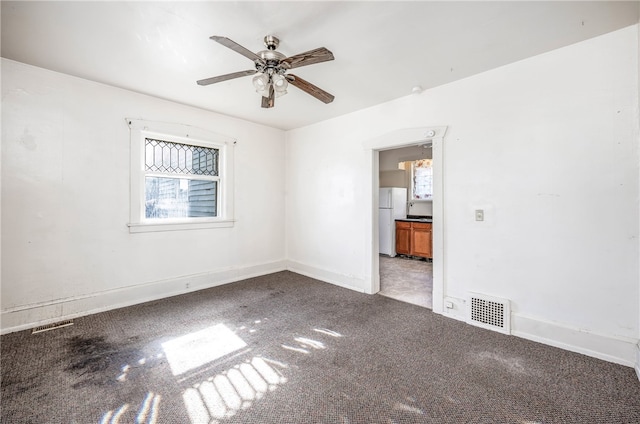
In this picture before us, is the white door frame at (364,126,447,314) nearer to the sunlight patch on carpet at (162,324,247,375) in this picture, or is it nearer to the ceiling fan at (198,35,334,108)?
the ceiling fan at (198,35,334,108)

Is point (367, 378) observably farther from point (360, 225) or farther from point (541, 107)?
point (541, 107)

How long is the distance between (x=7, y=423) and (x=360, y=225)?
3.57 metres

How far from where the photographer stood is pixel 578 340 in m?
2.31

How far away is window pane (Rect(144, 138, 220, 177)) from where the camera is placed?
359 cm

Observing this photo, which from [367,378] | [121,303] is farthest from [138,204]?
[367,378]

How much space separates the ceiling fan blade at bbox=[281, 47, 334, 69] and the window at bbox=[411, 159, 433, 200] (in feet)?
18.1

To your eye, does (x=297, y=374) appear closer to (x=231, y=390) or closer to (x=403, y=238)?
(x=231, y=390)

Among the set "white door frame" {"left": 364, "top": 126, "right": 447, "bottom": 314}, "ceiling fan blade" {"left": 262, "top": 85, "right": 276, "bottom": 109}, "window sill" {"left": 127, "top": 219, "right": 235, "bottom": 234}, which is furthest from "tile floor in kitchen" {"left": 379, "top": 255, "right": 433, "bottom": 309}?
"ceiling fan blade" {"left": 262, "top": 85, "right": 276, "bottom": 109}

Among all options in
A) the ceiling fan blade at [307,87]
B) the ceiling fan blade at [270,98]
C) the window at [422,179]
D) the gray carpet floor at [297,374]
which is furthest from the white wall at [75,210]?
the window at [422,179]

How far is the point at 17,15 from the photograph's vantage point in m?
1.97

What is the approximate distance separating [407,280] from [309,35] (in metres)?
3.77

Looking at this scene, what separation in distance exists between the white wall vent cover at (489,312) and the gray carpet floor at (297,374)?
9cm

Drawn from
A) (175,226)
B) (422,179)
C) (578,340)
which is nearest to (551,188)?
(578,340)

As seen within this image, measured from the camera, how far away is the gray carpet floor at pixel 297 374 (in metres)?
1.65
